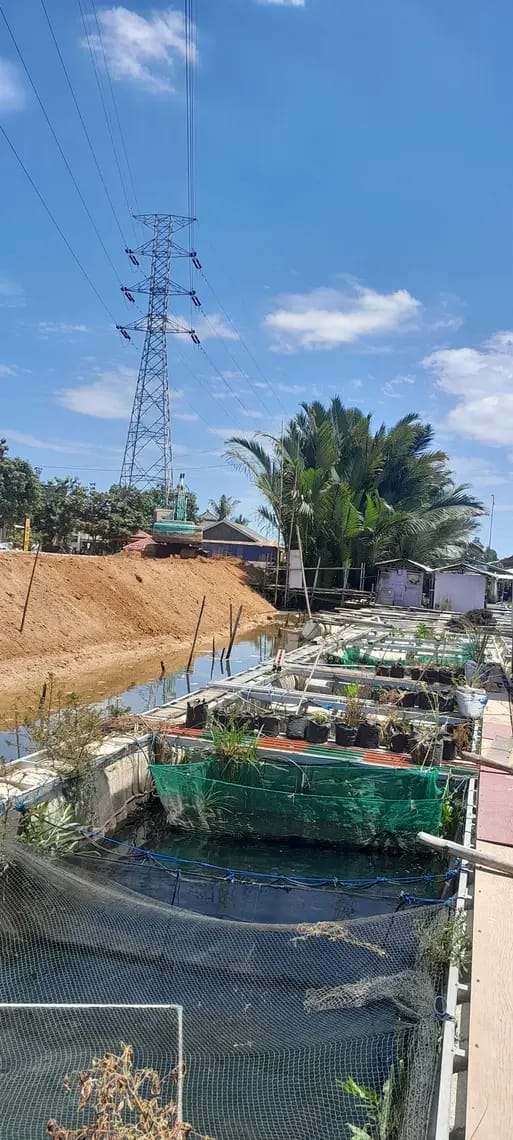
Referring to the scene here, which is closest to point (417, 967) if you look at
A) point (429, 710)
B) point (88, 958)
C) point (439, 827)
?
point (88, 958)

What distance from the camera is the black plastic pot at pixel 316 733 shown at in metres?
9.66

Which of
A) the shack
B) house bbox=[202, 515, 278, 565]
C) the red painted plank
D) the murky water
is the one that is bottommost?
the murky water

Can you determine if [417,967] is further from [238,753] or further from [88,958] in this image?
[238,753]

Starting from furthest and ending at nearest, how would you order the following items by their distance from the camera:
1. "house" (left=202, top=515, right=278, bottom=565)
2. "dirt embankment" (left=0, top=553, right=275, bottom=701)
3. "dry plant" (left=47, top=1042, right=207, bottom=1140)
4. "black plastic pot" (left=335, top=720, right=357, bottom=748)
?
"house" (left=202, top=515, right=278, bottom=565) < "dirt embankment" (left=0, top=553, right=275, bottom=701) < "black plastic pot" (left=335, top=720, right=357, bottom=748) < "dry plant" (left=47, top=1042, right=207, bottom=1140)

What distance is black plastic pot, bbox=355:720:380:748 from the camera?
9.64 meters

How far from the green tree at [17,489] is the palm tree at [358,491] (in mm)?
10823

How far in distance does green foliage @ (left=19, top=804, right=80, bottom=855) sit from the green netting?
114cm

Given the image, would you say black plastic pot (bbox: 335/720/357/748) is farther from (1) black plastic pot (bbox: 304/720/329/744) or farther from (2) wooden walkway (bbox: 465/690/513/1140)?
(2) wooden walkway (bbox: 465/690/513/1140)

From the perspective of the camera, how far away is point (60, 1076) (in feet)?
13.0

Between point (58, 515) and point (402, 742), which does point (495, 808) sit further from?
point (58, 515)

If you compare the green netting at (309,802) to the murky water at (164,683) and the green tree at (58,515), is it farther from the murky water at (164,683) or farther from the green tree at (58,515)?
the green tree at (58,515)

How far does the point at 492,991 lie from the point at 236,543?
50.6 meters

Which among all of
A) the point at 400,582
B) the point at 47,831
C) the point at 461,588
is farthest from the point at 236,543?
the point at 47,831

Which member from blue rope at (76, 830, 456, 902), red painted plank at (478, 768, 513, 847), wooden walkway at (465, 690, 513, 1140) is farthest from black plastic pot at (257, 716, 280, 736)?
wooden walkway at (465, 690, 513, 1140)
